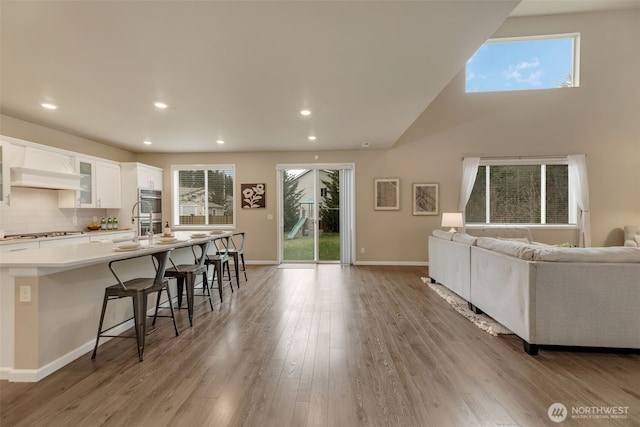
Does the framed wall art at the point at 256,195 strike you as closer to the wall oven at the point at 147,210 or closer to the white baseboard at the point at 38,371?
the wall oven at the point at 147,210

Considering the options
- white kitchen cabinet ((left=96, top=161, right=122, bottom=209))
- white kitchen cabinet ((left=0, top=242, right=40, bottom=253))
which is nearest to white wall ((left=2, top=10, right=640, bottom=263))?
white kitchen cabinet ((left=96, top=161, right=122, bottom=209))

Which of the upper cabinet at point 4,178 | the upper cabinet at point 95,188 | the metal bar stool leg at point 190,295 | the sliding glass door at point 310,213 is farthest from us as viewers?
the sliding glass door at point 310,213

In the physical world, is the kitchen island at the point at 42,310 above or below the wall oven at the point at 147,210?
below

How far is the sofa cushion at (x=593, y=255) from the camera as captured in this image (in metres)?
2.22

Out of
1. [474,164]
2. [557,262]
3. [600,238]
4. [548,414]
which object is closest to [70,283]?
[548,414]

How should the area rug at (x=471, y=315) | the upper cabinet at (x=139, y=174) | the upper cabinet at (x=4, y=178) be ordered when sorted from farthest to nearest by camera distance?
the upper cabinet at (x=139, y=174) → the upper cabinet at (x=4, y=178) → the area rug at (x=471, y=315)

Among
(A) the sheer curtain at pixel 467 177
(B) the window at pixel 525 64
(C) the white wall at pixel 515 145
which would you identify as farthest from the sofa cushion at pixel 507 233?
(B) the window at pixel 525 64

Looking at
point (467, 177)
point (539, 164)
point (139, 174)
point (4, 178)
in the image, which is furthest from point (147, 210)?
point (539, 164)

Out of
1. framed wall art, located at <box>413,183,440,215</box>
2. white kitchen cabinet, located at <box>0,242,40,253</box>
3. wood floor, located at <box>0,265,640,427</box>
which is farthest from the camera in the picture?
framed wall art, located at <box>413,183,440,215</box>

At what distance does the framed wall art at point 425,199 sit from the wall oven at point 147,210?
216 inches

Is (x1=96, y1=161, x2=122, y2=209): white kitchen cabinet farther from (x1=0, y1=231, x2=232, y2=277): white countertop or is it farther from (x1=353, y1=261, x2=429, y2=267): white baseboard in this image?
(x1=353, y1=261, x2=429, y2=267): white baseboard

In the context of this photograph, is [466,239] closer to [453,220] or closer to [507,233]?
[453,220]

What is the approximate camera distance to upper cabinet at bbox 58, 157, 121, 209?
468 centimetres

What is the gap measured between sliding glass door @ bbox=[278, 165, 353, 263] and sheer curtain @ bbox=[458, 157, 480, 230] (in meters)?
2.64
